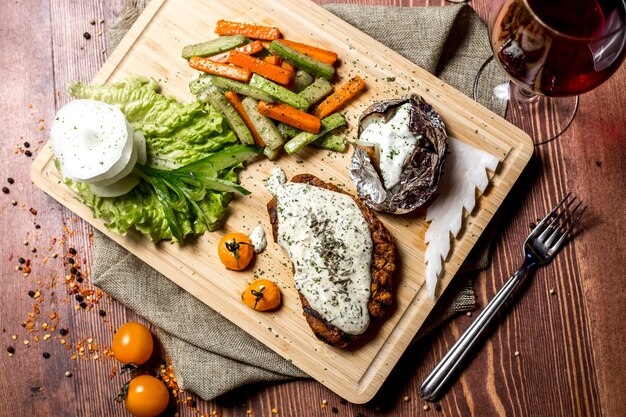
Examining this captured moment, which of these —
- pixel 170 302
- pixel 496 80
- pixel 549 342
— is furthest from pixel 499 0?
pixel 170 302

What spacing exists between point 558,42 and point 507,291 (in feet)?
4.97

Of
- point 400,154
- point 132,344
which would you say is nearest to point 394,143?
point 400,154

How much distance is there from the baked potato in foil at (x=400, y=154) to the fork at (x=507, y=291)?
0.80m

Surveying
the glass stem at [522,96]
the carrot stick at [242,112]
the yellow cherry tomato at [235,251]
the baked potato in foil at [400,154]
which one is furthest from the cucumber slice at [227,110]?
the glass stem at [522,96]

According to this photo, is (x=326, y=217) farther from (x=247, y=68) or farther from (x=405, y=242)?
(x=247, y=68)

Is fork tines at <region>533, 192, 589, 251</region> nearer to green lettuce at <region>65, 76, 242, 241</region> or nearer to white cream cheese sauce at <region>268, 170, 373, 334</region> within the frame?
white cream cheese sauce at <region>268, 170, 373, 334</region>

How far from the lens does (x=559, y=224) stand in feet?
11.7

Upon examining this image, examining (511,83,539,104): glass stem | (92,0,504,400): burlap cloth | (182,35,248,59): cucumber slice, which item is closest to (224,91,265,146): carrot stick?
(182,35,248,59): cucumber slice

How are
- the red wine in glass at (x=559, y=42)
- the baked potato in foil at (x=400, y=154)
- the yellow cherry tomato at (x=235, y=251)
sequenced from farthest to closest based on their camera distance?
the yellow cherry tomato at (x=235, y=251) → the baked potato in foil at (x=400, y=154) → the red wine in glass at (x=559, y=42)

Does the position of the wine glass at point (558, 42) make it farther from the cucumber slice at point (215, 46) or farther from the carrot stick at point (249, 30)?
the cucumber slice at point (215, 46)

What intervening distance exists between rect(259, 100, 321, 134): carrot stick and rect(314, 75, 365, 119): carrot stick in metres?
0.10

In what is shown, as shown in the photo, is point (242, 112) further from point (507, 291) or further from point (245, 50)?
point (507, 291)

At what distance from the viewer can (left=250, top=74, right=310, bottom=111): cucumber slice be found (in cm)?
342

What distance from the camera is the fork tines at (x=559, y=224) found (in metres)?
3.50
